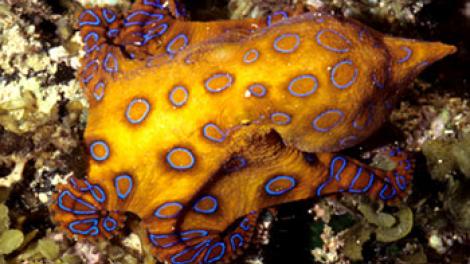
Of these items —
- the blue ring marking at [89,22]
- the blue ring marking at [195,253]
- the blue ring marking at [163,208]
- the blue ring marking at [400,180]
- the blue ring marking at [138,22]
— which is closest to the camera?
the blue ring marking at [163,208]

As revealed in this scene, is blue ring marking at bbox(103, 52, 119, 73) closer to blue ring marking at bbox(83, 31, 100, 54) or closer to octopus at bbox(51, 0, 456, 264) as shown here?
octopus at bbox(51, 0, 456, 264)

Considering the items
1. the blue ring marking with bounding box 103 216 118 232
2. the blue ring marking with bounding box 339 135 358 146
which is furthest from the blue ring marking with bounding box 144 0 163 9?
the blue ring marking with bounding box 339 135 358 146

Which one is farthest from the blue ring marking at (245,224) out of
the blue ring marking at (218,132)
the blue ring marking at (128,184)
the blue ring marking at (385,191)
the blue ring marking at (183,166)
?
the blue ring marking at (385,191)

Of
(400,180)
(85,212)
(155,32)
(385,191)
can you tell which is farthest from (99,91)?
(400,180)

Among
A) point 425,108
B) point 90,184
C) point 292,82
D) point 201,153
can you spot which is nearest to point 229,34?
point 292,82

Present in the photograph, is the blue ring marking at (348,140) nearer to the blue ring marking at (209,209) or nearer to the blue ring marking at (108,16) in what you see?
the blue ring marking at (209,209)
